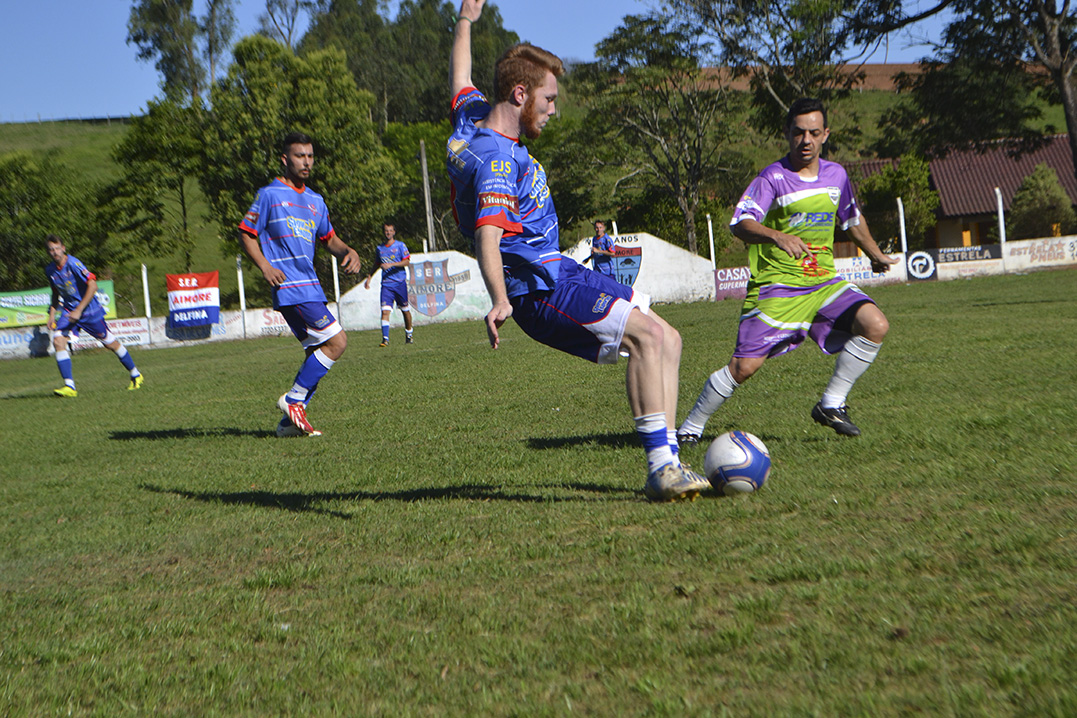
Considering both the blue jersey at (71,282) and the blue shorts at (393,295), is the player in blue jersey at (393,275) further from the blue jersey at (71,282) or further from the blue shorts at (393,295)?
the blue jersey at (71,282)

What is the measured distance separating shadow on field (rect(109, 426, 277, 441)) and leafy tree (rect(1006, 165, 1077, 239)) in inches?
1833

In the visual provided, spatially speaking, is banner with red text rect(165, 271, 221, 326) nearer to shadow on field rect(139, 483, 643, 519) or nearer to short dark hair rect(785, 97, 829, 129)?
shadow on field rect(139, 483, 643, 519)

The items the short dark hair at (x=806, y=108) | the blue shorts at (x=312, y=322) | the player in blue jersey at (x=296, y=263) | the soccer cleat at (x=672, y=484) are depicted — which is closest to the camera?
the soccer cleat at (x=672, y=484)

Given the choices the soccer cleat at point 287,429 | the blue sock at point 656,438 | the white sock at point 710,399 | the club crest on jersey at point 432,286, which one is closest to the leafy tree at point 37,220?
the club crest on jersey at point 432,286

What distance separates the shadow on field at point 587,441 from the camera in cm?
555

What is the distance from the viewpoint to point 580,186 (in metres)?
43.5

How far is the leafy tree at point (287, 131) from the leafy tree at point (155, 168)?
2.97 ft

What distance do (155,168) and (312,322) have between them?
116 ft

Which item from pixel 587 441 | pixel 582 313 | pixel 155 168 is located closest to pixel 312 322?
pixel 587 441

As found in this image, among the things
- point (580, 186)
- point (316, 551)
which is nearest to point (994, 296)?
point (316, 551)

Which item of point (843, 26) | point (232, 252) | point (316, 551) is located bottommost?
point (316, 551)

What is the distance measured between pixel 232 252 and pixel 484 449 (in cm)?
3622

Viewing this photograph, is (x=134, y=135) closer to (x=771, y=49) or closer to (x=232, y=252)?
(x=232, y=252)

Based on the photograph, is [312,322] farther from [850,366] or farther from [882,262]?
[882,262]
